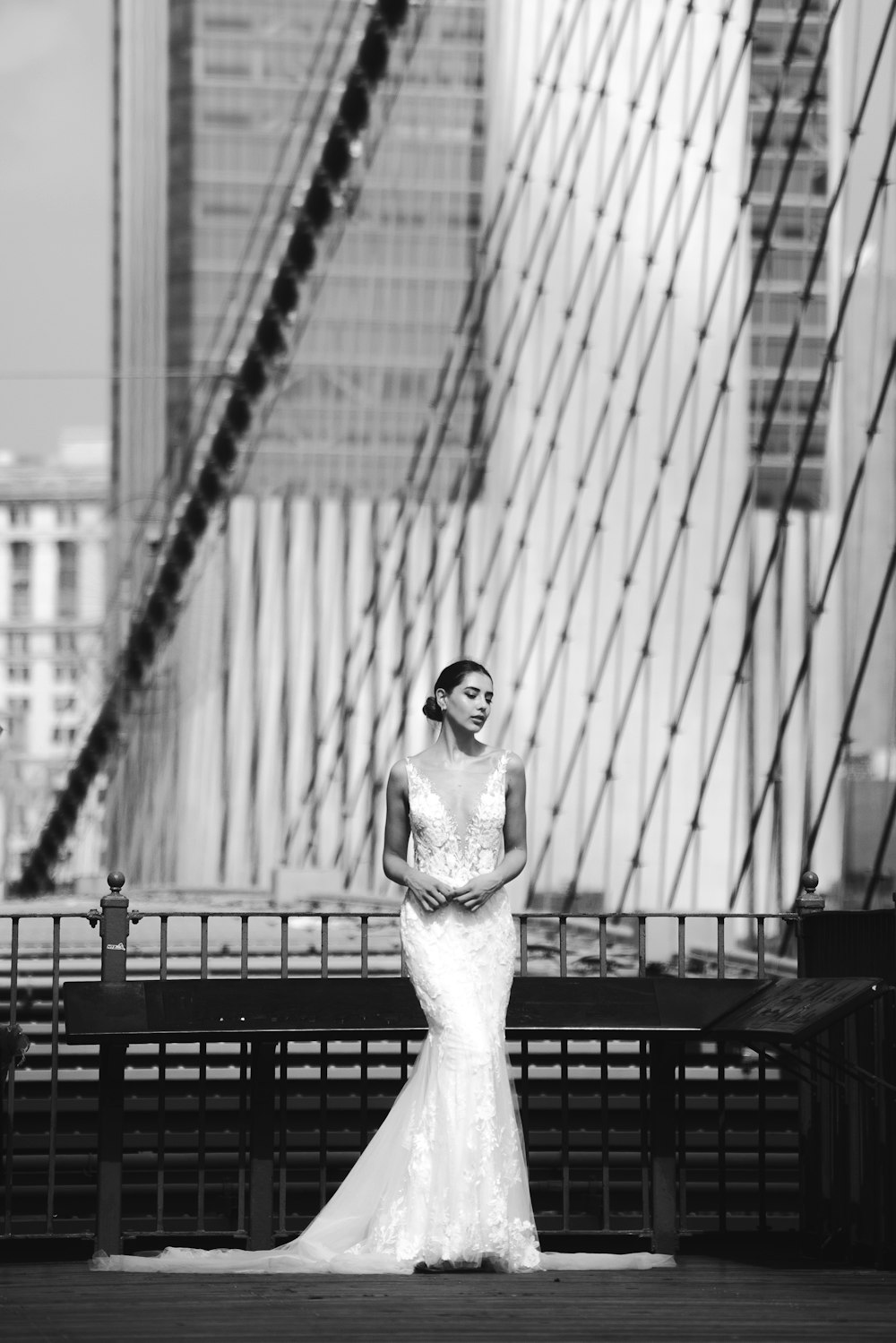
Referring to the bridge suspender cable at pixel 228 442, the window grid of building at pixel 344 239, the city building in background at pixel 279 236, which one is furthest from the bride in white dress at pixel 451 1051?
the window grid of building at pixel 344 239

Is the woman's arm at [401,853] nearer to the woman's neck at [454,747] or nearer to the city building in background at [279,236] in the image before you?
the woman's neck at [454,747]

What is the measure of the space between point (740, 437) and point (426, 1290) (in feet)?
76.4

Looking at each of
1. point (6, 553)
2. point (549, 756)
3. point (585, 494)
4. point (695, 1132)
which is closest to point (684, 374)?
point (585, 494)

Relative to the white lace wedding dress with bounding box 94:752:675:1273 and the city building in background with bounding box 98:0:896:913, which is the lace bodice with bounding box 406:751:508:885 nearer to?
the white lace wedding dress with bounding box 94:752:675:1273

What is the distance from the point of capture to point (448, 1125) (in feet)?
15.4

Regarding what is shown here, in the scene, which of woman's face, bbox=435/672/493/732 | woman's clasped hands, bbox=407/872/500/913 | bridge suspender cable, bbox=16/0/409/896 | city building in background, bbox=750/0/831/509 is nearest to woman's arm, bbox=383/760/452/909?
woman's clasped hands, bbox=407/872/500/913

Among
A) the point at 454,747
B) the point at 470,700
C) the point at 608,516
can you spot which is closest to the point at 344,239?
the point at 608,516

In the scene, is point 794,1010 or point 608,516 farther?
point 608,516

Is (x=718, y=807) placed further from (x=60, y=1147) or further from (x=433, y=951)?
(x=433, y=951)

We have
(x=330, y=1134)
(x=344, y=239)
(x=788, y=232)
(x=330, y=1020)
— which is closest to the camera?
(x=330, y=1020)

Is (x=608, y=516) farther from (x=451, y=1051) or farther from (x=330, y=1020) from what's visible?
(x=451, y=1051)

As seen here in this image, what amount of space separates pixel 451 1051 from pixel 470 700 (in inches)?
28.2

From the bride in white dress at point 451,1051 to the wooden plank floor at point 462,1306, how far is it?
0.25 feet

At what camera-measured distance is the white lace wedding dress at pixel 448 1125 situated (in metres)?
4.68
